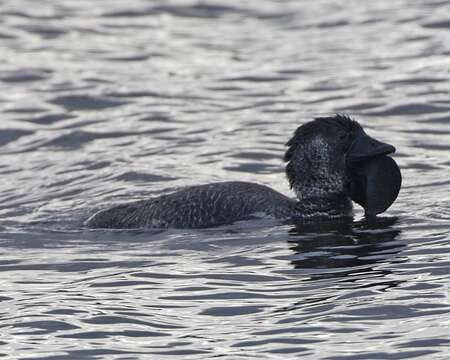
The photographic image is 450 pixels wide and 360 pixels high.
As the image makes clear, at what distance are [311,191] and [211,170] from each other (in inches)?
116

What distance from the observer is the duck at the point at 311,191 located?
13.1m

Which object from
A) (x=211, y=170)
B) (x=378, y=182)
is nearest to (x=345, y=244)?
(x=378, y=182)

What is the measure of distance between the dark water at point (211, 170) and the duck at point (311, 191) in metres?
0.21

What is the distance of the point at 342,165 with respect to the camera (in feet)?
43.2

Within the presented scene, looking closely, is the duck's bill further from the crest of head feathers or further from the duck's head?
the crest of head feathers

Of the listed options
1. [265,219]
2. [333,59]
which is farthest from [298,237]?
[333,59]

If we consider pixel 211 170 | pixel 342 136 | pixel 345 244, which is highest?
pixel 342 136

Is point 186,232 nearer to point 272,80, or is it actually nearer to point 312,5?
point 272,80

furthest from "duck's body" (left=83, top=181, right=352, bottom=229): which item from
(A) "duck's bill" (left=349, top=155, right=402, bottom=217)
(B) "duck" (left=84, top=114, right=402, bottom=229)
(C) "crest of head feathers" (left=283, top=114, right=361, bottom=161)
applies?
(C) "crest of head feathers" (left=283, top=114, right=361, bottom=161)

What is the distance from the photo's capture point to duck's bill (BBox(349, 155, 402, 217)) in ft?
42.7

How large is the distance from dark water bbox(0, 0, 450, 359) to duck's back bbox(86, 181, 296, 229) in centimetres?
17

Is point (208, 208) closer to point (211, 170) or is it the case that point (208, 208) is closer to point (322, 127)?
point (322, 127)

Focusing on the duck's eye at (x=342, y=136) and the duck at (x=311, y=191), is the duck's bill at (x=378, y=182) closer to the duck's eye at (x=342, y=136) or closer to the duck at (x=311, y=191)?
the duck at (x=311, y=191)

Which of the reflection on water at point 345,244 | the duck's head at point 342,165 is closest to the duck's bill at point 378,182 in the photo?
the duck's head at point 342,165
